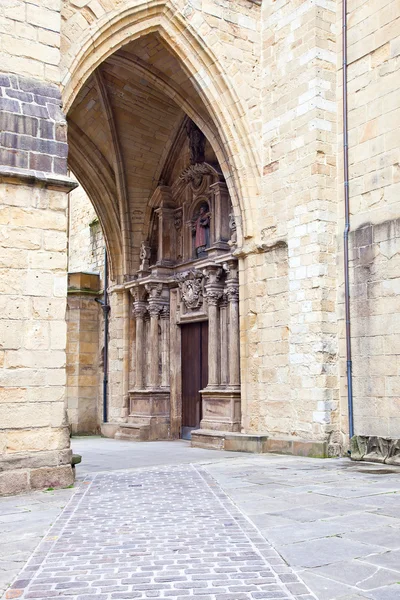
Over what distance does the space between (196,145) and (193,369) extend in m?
3.87

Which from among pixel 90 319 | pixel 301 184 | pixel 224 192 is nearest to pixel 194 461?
pixel 301 184

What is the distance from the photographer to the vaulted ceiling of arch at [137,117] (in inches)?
391

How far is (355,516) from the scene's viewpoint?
414 cm

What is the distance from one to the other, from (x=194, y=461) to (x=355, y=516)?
3.70m

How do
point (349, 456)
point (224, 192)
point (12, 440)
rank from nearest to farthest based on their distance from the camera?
1. point (12, 440)
2. point (349, 456)
3. point (224, 192)

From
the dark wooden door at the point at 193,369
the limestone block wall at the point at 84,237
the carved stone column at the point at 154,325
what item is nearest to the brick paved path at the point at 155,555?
the dark wooden door at the point at 193,369

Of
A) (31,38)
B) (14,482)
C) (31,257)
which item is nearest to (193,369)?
(31,257)

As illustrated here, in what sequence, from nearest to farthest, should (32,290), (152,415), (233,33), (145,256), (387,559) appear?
(387,559)
(32,290)
(233,33)
(152,415)
(145,256)

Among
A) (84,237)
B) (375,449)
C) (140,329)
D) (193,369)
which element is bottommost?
(375,449)

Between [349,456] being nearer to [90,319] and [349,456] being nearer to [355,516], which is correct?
[355,516]

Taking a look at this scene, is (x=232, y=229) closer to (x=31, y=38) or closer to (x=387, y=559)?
(x=31, y=38)

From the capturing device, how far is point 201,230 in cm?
1112

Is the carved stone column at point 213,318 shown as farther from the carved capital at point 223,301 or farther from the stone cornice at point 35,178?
the stone cornice at point 35,178

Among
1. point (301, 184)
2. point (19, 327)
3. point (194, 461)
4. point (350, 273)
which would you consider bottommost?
point (194, 461)
